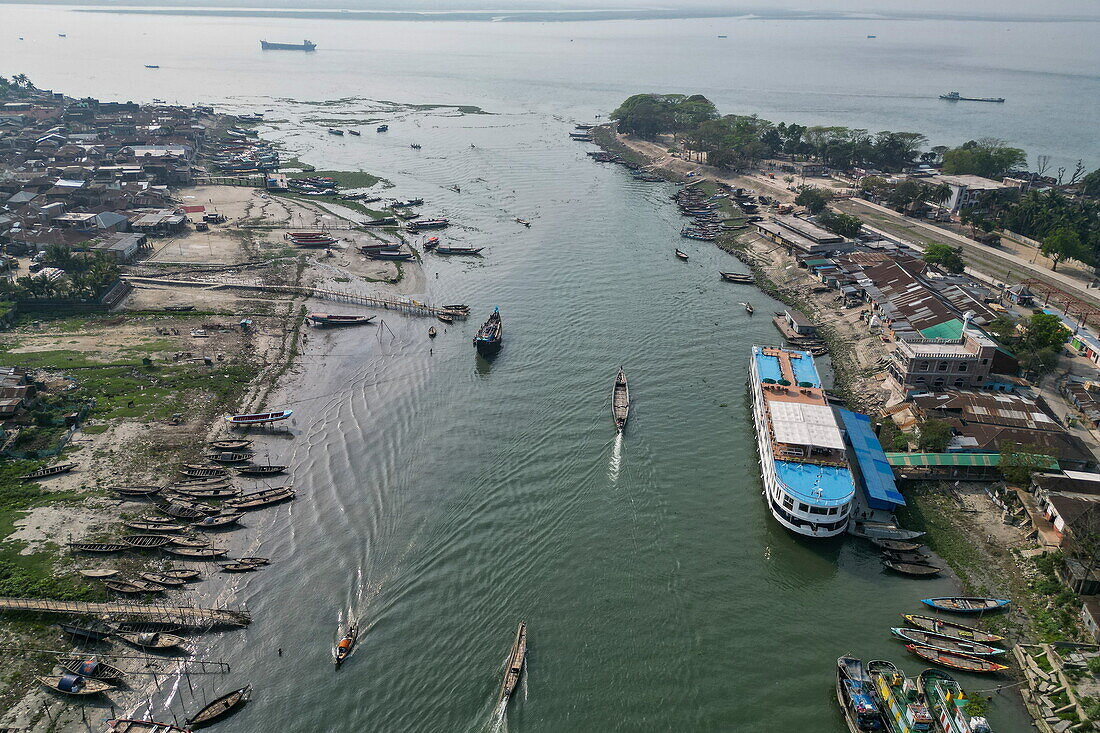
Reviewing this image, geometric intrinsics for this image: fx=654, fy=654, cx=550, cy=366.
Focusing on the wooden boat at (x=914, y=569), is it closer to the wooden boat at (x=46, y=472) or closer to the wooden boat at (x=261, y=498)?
the wooden boat at (x=261, y=498)

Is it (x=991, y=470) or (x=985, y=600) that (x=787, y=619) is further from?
(x=991, y=470)

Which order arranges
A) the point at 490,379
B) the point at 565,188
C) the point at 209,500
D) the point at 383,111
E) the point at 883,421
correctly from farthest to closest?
the point at 383,111 → the point at 565,188 → the point at 490,379 → the point at 883,421 → the point at 209,500

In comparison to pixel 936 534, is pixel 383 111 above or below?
above

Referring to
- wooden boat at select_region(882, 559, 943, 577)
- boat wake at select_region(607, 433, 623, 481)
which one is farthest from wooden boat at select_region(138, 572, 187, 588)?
wooden boat at select_region(882, 559, 943, 577)

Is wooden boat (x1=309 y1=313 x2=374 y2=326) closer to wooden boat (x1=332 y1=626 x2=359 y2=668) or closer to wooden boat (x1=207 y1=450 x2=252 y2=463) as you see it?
wooden boat (x1=207 y1=450 x2=252 y2=463)

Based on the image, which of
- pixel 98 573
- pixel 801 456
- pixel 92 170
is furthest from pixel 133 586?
pixel 92 170

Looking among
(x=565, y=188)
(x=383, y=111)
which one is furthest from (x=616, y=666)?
(x=383, y=111)

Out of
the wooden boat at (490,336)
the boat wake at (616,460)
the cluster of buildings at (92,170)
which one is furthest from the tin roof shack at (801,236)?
the cluster of buildings at (92,170)
